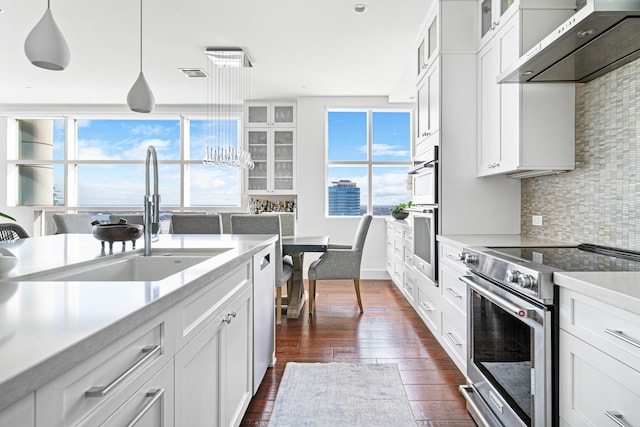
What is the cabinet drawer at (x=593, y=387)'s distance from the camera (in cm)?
95

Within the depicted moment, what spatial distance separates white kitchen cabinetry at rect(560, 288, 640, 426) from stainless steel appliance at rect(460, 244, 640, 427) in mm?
47

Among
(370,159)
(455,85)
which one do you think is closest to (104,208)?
(370,159)

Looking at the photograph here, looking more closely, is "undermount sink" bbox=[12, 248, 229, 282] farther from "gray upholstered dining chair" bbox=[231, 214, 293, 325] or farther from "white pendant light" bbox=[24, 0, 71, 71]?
"gray upholstered dining chair" bbox=[231, 214, 293, 325]

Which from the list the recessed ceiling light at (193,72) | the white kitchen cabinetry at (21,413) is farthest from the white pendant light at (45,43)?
the recessed ceiling light at (193,72)

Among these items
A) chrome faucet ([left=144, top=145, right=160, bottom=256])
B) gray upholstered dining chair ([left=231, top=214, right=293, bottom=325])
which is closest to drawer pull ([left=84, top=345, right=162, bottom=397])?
chrome faucet ([left=144, top=145, right=160, bottom=256])

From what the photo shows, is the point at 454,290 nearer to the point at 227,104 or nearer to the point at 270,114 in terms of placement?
the point at 270,114

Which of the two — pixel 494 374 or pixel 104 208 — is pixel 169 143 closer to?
pixel 104 208

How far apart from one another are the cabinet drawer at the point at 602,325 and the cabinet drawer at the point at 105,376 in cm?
116

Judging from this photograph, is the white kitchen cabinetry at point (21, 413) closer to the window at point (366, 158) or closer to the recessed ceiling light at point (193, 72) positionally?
the recessed ceiling light at point (193, 72)

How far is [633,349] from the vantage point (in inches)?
36.7

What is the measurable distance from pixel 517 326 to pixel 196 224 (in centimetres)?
304

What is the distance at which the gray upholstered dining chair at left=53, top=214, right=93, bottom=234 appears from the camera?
4254 millimetres

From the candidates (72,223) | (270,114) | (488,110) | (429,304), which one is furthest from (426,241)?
(72,223)

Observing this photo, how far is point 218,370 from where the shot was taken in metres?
1.35
